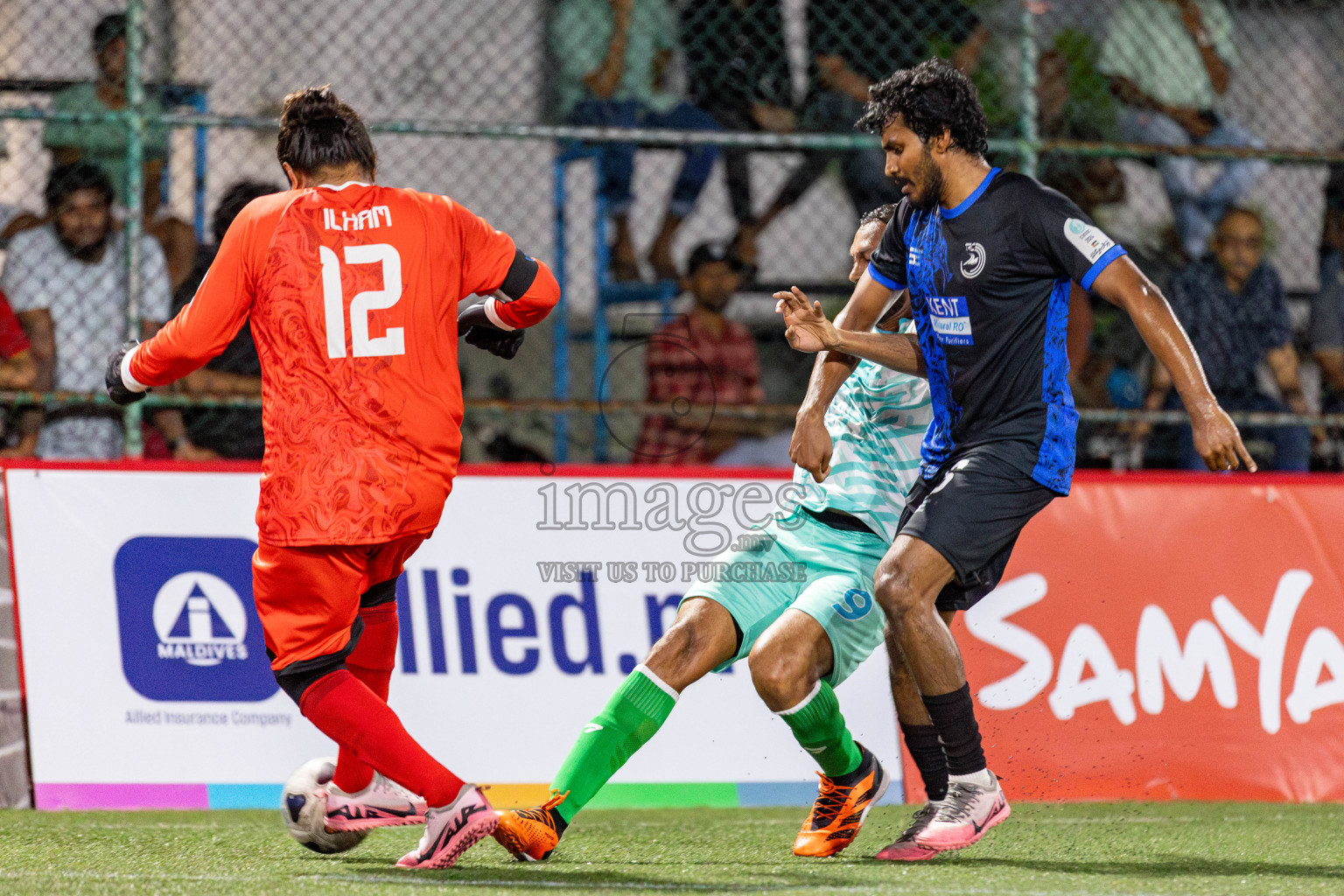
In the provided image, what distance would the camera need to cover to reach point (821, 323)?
387cm

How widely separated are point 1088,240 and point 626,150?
132 inches

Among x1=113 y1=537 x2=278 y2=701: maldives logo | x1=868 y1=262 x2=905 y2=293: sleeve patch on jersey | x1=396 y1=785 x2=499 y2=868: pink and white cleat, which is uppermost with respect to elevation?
x1=868 y1=262 x2=905 y2=293: sleeve patch on jersey

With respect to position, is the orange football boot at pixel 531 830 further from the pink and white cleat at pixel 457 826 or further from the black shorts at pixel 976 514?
the black shorts at pixel 976 514

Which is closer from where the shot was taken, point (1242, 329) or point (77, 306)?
point (77, 306)

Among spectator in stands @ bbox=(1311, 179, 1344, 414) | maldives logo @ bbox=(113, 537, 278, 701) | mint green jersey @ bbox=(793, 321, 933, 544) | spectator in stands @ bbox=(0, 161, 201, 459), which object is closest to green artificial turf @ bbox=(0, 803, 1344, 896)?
maldives logo @ bbox=(113, 537, 278, 701)

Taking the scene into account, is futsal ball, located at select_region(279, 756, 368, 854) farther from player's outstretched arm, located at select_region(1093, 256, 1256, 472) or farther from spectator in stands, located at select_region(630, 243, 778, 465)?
spectator in stands, located at select_region(630, 243, 778, 465)

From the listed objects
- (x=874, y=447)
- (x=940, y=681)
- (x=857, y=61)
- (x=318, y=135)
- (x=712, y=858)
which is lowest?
(x=712, y=858)

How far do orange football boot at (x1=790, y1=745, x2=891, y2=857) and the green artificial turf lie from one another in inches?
3.5

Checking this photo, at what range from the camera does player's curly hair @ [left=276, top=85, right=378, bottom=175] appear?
11.7 feet

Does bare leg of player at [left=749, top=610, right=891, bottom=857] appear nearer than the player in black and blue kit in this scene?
No

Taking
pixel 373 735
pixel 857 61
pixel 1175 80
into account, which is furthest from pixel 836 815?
pixel 1175 80

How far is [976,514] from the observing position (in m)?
3.77

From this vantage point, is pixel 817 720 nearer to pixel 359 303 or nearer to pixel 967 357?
pixel 967 357

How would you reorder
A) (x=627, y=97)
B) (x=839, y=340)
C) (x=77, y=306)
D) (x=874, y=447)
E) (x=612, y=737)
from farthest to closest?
1. (x=627, y=97)
2. (x=77, y=306)
3. (x=874, y=447)
4. (x=839, y=340)
5. (x=612, y=737)
